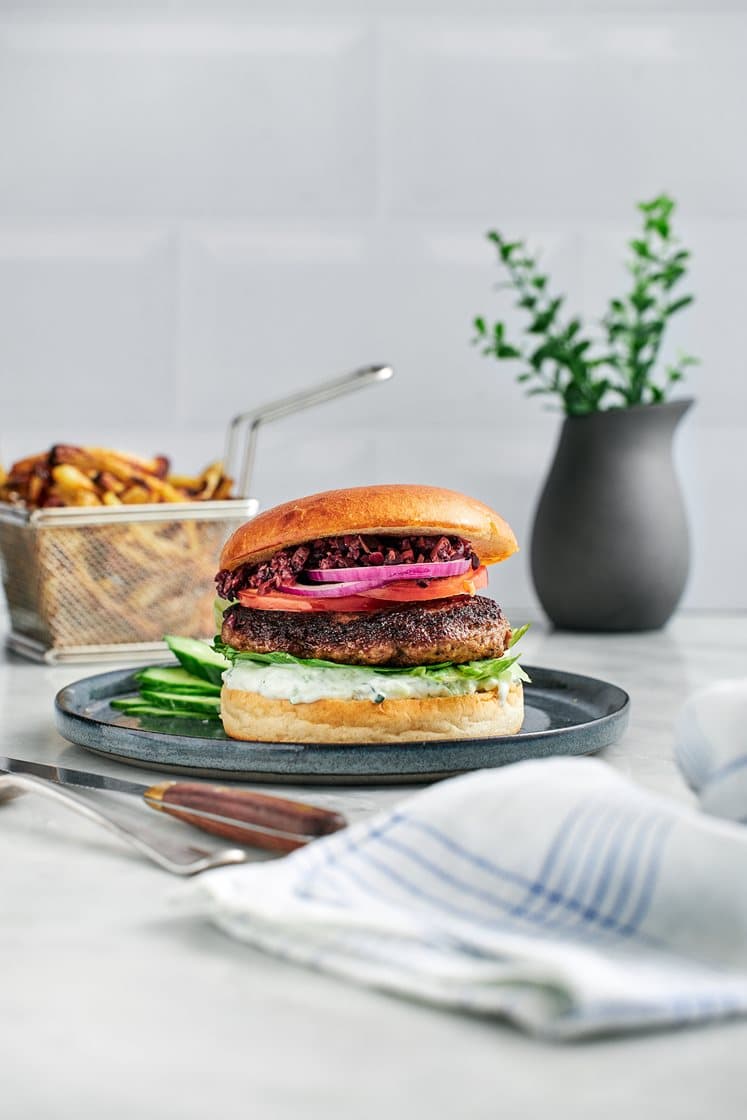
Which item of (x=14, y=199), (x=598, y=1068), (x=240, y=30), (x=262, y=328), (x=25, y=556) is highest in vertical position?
(x=240, y=30)

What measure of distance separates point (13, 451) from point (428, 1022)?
1978 mm

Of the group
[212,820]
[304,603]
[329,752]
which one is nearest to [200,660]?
[304,603]

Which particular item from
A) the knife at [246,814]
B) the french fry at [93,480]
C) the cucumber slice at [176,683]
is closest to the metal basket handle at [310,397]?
the french fry at [93,480]

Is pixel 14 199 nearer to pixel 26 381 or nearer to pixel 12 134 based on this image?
pixel 12 134

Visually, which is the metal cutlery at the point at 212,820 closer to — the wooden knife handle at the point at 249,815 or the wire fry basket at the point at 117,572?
the wooden knife handle at the point at 249,815

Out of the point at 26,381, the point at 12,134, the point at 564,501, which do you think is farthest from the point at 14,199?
the point at 564,501

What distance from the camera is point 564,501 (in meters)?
2.08

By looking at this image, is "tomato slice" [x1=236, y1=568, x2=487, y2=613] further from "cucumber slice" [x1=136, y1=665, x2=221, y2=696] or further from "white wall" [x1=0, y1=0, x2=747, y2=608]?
"white wall" [x1=0, y1=0, x2=747, y2=608]

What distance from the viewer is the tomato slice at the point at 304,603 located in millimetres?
1076

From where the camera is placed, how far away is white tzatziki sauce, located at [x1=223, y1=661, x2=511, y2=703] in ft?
3.44

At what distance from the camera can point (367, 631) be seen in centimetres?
104

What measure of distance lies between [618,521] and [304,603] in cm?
106

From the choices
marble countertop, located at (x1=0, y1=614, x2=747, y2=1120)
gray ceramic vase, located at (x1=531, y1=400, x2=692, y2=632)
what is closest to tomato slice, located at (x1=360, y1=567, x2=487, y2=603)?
marble countertop, located at (x1=0, y1=614, x2=747, y2=1120)

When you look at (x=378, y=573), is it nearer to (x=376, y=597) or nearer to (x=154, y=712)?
(x=376, y=597)
